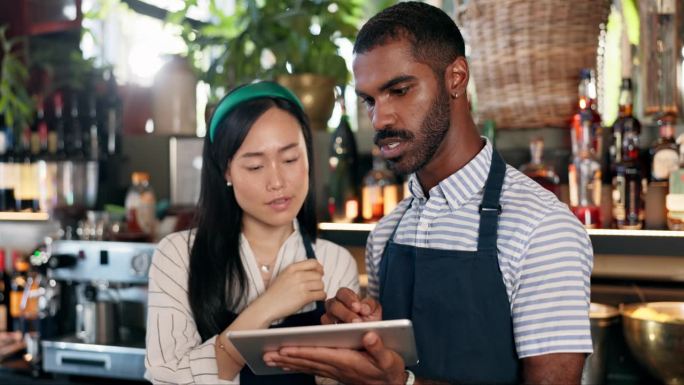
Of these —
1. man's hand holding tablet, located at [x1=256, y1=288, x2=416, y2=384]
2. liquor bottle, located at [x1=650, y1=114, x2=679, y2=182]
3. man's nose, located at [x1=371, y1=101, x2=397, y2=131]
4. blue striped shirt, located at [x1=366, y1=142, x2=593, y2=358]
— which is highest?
man's nose, located at [x1=371, y1=101, x2=397, y2=131]

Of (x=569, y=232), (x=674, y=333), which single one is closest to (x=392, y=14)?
(x=569, y=232)

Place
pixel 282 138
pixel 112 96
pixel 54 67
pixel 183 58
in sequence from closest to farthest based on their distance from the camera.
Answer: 1. pixel 282 138
2. pixel 183 58
3. pixel 112 96
4. pixel 54 67

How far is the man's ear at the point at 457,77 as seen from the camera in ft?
4.61

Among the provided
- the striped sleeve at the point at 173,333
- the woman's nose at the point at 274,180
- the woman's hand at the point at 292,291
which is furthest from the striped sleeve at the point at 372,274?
the striped sleeve at the point at 173,333

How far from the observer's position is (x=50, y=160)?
3051 mm

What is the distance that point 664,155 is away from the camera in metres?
1.91

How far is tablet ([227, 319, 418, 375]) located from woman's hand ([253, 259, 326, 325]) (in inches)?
9.9

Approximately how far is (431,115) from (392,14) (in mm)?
220

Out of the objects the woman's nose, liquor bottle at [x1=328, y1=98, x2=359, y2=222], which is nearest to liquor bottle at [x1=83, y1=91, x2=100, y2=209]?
liquor bottle at [x1=328, y1=98, x2=359, y2=222]

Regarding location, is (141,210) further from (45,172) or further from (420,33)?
(420,33)

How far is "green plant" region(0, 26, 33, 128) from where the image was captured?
3234 mm

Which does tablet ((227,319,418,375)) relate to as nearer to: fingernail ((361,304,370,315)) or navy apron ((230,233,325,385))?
fingernail ((361,304,370,315))

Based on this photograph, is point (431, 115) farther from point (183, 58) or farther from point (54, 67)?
point (54, 67)

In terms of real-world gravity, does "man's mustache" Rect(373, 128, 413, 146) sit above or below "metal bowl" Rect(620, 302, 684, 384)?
above
